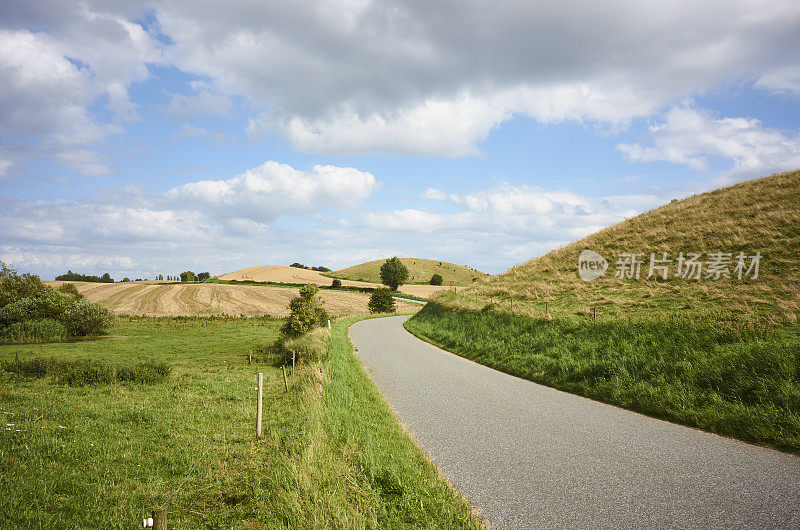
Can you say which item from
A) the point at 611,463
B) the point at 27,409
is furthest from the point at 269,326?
the point at 611,463

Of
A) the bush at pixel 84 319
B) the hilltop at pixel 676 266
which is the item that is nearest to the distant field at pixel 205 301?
the bush at pixel 84 319

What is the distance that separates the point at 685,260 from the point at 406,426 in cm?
2406

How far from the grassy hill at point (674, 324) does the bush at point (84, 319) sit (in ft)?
110

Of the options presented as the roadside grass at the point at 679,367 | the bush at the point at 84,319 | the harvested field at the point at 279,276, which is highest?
the harvested field at the point at 279,276

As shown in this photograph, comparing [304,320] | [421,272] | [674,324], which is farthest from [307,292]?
[421,272]

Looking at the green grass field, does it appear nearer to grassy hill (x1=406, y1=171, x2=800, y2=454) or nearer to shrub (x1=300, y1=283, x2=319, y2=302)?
grassy hill (x1=406, y1=171, x2=800, y2=454)

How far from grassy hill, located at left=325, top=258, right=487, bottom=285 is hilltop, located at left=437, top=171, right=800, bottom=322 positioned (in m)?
105

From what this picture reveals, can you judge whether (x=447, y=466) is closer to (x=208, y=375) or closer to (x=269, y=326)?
(x=208, y=375)

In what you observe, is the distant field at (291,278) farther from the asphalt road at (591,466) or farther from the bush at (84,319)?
the asphalt road at (591,466)

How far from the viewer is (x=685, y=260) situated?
81.1ft

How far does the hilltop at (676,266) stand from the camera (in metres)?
17.4

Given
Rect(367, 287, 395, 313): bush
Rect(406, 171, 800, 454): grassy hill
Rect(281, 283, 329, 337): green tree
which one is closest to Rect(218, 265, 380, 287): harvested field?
Rect(367, 287, 395, 313): bush

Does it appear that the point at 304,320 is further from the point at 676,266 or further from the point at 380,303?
the point at 380,303

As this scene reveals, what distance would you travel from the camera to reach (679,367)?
37.4 ft
